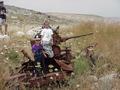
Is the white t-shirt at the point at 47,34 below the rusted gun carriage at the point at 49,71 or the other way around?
the other way around

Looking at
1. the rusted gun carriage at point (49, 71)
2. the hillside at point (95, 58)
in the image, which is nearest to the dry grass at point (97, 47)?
the hillside at point (95, 58)

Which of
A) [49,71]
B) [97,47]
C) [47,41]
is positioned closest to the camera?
[49,71]

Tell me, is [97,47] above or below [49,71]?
below

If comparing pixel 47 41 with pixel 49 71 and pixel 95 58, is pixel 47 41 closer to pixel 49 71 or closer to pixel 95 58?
pixel 49 71

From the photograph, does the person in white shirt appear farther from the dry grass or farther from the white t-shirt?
the dry grass

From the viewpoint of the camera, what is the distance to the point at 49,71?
376 inches

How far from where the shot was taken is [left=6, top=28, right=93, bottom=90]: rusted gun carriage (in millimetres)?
9148

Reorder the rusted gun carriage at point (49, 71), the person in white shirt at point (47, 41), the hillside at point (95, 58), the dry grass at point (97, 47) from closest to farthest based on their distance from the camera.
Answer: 1. the rusted gun carriage at point (49, 71)
2. the hillside at point (95, 58)
3. the dry grass at point (97, 47)
4. the person in white shirt at point (47, 41)

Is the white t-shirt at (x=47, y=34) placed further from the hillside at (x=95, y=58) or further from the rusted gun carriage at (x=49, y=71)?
the hillside at (x=95, y=58)

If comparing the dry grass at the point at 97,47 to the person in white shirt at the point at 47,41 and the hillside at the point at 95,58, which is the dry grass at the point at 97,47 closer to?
the hillside at the point at 95,58

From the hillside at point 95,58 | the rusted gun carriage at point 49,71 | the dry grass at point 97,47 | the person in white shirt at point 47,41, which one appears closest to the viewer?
the rusted gun carriage at point 49,71

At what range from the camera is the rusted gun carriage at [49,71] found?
9148 millimetres

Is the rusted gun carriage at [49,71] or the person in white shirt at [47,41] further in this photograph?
the person in white shirt at [47,41]

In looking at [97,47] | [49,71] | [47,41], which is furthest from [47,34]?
[97,47]
